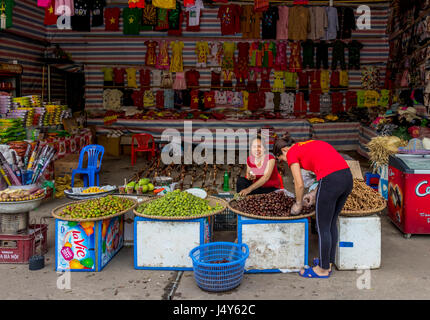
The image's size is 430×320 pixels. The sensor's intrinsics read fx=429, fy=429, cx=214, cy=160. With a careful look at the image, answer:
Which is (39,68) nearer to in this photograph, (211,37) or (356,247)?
(211,37)

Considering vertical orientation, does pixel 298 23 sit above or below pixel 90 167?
above

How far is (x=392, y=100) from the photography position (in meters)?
11.7

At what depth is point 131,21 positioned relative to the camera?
12383mm

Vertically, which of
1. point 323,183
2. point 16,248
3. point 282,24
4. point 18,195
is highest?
point 282,24

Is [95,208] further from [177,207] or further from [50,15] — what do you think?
[50,15]

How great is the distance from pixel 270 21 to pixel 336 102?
3167 mm

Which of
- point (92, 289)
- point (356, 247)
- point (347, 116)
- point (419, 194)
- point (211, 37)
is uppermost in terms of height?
point (211, 37)

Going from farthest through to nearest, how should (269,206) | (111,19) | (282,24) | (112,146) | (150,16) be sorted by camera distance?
(111,19)
(282,24)
(150,16)
(112,146)
(269,206)

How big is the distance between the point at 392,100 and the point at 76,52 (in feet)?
30.3

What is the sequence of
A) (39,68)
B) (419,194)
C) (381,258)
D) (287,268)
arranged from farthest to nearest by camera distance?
(39,68) < (419,194) < (381,258) < (287,268)

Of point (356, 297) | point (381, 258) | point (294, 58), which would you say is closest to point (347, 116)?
point (294, 58)

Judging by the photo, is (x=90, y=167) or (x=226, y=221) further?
(x=90, y=167)

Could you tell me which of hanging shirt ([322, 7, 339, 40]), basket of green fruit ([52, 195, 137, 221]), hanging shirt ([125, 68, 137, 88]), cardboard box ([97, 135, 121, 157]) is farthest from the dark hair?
hanging shirt ([125, 68, 137, 88])

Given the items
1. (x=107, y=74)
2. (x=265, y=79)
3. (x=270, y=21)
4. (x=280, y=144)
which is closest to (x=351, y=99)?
(x=265, y=79)
